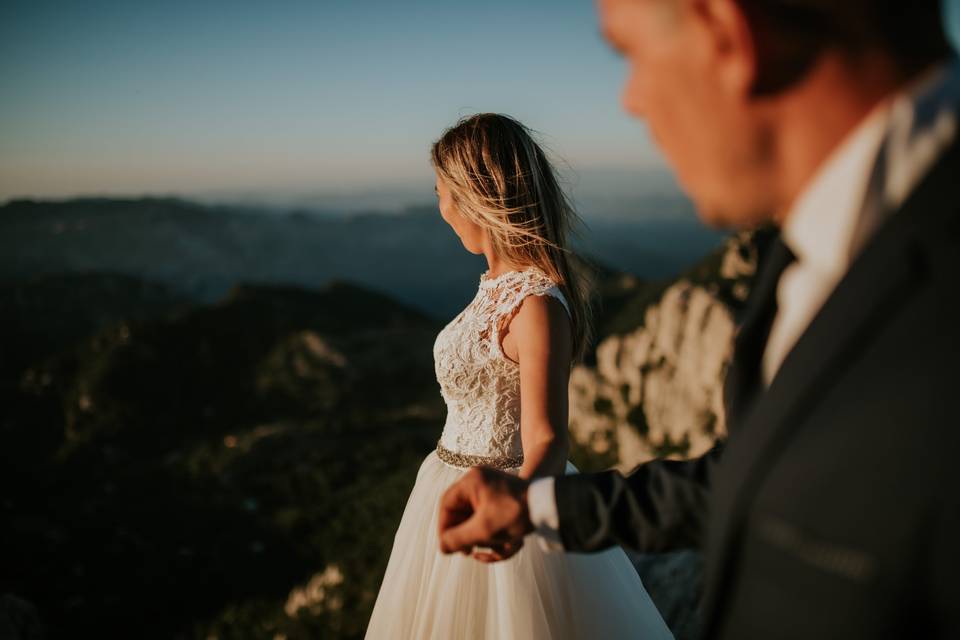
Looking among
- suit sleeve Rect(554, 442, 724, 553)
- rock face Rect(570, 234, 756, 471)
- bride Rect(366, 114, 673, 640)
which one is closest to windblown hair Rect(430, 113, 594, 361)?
bride Rect(366, 114, 673, 640)

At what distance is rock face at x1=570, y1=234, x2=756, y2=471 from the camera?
2277cm

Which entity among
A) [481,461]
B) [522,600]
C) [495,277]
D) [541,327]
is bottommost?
[522,600]

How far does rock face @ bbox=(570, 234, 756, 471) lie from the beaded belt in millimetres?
18231

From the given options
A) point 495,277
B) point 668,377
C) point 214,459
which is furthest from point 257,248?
point 495,277

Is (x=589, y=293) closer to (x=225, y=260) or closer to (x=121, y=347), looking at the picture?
Result: (x=121, y=347)

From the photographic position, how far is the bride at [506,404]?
109 inches

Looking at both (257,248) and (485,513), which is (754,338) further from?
(257,248)

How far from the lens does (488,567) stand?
9.66 feet

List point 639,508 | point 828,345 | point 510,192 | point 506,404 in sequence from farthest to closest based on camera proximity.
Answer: point 506,404 < point 510,192 < point 639,508 < point 828,345

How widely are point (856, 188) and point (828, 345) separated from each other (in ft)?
0.92

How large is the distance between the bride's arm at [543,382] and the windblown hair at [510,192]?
1.04 ft

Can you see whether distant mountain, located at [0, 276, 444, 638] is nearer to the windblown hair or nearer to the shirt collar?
the windblown hair

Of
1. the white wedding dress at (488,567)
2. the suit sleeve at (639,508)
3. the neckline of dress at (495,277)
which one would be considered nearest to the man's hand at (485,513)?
the suit sleeve at (639,508)

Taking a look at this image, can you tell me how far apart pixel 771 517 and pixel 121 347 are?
56621mm
